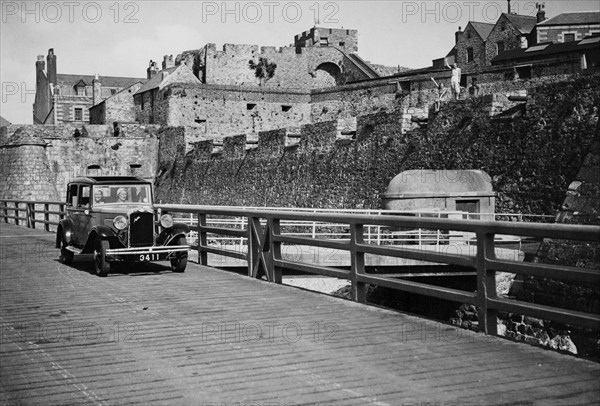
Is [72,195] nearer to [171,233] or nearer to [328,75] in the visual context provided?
[171,233]

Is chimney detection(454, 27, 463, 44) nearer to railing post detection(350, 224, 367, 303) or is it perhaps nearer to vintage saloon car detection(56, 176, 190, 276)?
vintage saloon car detection(56, 176, 190, 276)

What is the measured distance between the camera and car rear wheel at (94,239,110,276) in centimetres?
1041

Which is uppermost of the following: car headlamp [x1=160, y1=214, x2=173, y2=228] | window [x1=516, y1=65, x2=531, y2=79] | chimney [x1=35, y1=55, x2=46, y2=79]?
chimney [x1=35, y1=55, x2=46, y2=79]

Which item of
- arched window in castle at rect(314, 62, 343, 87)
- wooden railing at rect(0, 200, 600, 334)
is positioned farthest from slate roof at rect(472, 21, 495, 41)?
wooden railing at rect(0, 200, 600, 334)

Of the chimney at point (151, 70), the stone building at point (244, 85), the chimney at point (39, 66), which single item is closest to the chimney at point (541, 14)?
the stone building at point (244, 85)

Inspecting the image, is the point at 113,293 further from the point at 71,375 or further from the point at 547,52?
the point at 547,52

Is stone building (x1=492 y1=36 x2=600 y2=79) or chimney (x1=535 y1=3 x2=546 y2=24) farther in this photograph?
chimney (x1=535 y1=3 x2=546 y2=24)

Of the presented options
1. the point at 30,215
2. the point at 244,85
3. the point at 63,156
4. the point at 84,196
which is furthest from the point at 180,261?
the point at 244,85

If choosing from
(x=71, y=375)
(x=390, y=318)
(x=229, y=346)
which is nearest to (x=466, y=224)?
(x=390, y=318)

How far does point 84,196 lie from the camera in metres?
12.0

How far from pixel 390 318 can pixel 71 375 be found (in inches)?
110

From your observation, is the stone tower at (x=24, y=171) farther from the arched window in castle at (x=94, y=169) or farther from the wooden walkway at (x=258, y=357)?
the wooden walkway at (x=258, y=357)

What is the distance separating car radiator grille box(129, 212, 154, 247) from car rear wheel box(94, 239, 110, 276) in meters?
0.45

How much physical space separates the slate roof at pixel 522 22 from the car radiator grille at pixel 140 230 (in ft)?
161
